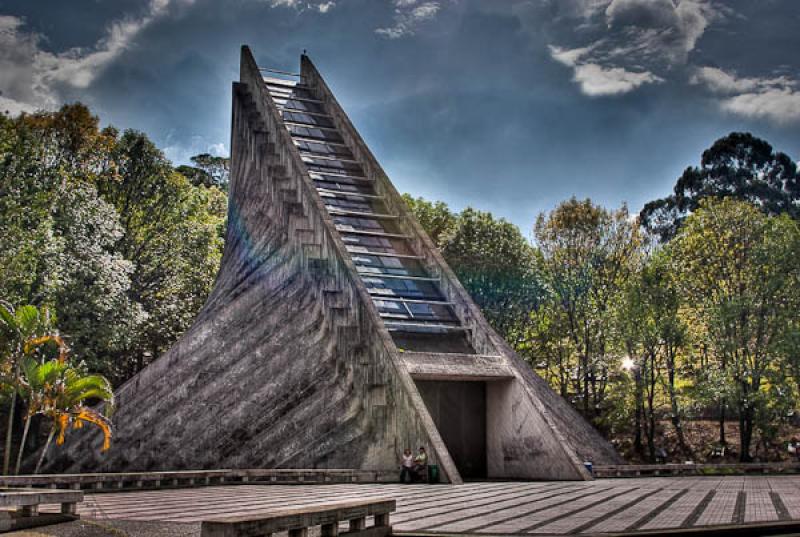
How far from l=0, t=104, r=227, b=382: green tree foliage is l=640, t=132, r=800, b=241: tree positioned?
30689 mm

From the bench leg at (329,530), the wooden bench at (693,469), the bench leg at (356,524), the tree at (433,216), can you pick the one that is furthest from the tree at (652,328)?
the bench leg at (329,530)

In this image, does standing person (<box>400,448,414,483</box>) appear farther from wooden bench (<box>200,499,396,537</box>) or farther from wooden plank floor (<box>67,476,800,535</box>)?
wooden bench (<box>200,499,396,537</box>)

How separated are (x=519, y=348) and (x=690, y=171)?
85.9ft

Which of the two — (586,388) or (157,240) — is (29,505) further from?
(586,388)

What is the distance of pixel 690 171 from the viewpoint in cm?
5197

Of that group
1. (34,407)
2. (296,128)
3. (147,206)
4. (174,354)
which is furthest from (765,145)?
(34,407)

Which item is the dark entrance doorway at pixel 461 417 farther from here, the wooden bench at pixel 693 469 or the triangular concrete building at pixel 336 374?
the wooden bench at pixel 693 469

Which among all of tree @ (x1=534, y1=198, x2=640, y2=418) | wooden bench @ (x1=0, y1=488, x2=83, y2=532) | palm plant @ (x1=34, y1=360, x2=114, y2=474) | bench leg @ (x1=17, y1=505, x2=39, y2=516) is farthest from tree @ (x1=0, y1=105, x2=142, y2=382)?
tree @ (x1=534, y1=198, x2=640, y2=418)

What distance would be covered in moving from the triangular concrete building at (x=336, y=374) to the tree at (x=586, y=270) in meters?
9.24

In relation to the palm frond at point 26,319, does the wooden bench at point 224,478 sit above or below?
below

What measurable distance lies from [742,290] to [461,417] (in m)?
11.8

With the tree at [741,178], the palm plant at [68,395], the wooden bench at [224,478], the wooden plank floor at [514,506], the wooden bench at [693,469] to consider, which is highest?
the tree at [741,178]

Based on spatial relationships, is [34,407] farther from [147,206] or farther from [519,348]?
[519,348]

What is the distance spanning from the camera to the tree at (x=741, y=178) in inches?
1917
